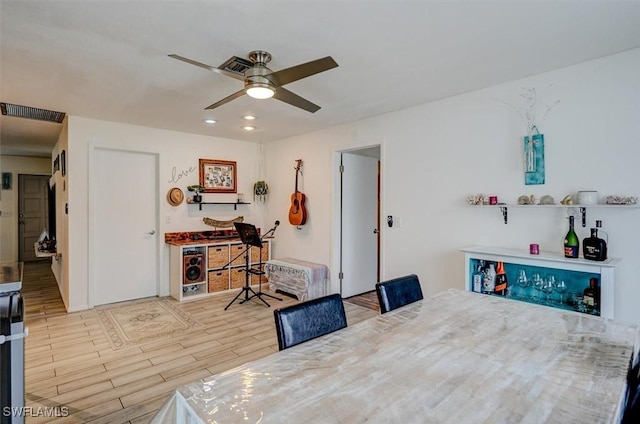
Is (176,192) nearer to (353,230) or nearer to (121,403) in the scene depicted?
(353,230)

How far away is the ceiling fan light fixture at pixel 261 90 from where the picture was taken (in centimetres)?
224

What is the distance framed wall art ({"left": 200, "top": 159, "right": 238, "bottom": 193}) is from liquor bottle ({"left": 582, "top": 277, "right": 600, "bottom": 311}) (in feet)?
15.3

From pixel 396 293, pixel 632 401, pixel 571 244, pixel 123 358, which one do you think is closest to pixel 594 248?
pixel 571 244

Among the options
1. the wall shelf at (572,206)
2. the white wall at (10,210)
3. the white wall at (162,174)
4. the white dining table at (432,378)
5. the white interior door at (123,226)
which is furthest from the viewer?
the white wall at (10,210)

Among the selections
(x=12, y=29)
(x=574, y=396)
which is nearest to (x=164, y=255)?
(x=12, y=29)

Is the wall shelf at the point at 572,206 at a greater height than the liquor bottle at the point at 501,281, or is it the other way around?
the wall shelf at the point at 572,206

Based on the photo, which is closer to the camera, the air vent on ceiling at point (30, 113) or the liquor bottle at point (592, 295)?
the liquor bottle at point (592, 295)

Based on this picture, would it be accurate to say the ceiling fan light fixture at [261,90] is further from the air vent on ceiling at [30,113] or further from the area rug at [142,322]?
the air vent on ceiling at [30,113]

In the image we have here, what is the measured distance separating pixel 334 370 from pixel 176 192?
14.2 feet

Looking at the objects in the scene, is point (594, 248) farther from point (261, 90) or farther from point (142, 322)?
point (142, 322)

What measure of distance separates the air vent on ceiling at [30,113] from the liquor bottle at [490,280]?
16.3 feet

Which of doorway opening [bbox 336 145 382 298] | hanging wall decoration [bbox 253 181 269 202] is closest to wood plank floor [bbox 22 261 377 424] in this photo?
doorway opening [bbox 336 145 382 298]

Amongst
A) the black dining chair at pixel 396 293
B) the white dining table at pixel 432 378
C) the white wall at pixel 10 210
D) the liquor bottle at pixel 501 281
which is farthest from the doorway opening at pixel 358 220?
the white wall at pixel 10 210

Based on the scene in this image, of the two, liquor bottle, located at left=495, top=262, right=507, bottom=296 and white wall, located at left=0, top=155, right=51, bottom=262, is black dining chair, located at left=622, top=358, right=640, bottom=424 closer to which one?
liquor bottle, located at left=495, top=262, right=507, bottom=296
